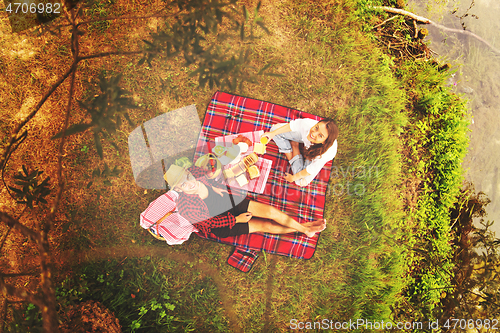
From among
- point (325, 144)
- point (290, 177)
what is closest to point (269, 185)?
point (290, 177)

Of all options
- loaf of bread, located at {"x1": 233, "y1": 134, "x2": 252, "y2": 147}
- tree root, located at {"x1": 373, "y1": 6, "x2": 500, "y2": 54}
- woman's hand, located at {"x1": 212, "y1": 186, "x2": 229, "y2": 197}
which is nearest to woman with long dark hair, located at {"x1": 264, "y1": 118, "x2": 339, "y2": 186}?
loaf of bread, located at {"x1": 233, "y1": 134, "x2": 252, "y2": 147}

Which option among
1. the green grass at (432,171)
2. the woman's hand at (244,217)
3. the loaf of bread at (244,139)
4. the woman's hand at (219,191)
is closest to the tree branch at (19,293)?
the woman's hand at (219,191)

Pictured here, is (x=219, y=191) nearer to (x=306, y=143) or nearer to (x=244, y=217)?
(x=244, y=217)

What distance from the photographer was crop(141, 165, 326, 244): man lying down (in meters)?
3.30

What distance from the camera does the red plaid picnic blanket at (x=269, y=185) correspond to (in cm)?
380

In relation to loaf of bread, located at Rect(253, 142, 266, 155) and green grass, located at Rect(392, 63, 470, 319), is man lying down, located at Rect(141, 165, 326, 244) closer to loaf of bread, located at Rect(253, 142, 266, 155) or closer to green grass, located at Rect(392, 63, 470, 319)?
loaf of bread, located at Rect(253, 142, 266, 155)

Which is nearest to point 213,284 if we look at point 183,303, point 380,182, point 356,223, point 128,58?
point 183,303

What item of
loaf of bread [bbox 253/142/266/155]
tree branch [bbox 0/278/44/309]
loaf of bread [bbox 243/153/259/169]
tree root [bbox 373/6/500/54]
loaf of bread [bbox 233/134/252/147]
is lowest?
tree branch [bbox 0/278/44/309]

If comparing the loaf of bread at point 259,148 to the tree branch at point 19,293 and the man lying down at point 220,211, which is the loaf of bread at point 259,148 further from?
the tree branch at point 19,293

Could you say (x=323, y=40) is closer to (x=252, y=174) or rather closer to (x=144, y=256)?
(x=252, y=174)

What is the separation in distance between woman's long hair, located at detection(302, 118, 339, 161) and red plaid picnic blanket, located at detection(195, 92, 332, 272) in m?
0.41

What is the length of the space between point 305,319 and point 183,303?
193cm

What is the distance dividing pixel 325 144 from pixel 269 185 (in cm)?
106

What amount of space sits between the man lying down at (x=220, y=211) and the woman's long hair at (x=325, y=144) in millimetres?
979
